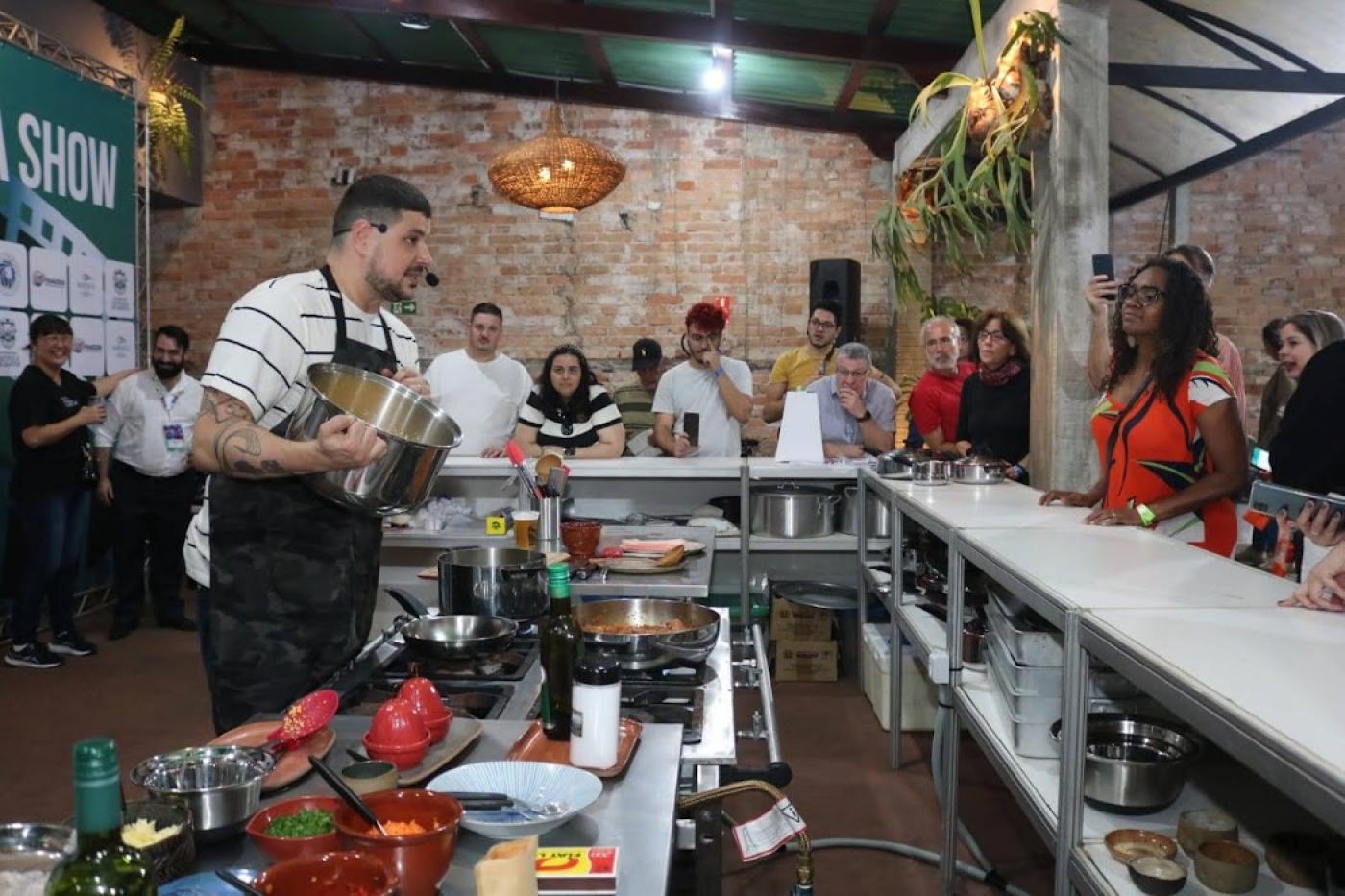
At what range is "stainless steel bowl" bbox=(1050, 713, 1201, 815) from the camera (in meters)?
1.79

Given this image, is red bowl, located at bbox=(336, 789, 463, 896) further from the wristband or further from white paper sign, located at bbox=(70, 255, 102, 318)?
white paper sign, located at bbox=(70, 255, 102, 318)

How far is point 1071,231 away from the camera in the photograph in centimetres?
411

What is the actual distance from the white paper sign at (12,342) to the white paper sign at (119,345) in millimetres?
654

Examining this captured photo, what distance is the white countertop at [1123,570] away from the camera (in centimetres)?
172

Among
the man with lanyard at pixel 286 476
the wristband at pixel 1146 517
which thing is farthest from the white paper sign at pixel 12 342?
the wristband at pixel 1146 517

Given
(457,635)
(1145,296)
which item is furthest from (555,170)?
(457,635)

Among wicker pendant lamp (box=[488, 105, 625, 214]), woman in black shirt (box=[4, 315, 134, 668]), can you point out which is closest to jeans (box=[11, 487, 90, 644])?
woman in black shirt (box=[4, 315, 134, 668])

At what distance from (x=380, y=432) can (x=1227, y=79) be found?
4689mm

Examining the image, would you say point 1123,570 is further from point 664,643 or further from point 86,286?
point 86,286

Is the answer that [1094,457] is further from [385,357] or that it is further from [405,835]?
[405,835]

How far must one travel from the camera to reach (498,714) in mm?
1786

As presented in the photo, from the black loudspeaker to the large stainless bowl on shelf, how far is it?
212 inches

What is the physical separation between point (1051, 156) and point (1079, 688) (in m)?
2.99

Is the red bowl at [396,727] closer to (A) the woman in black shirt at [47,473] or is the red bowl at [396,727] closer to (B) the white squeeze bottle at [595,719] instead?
(B) the white squeeze bottle at [595,719]
